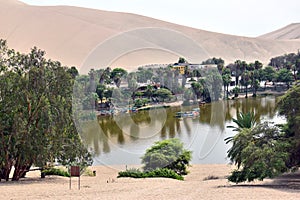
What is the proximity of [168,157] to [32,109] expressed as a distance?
5469mm

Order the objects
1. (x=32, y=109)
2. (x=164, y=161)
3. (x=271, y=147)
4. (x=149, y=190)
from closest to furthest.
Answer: (x=149, y=190) → (x=271, y=147) → (x=32, y=109) → (x=164, y=161)

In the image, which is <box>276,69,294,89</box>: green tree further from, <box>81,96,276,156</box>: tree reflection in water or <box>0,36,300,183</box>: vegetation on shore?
<box>0,36,300,183</box>: vegetation on shore

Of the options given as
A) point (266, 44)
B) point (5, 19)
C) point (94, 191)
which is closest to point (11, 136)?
point (94, 191)

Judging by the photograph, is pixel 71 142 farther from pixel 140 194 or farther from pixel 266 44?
pixel 266 44

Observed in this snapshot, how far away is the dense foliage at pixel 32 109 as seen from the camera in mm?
13852

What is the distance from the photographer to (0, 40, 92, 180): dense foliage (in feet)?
45.4

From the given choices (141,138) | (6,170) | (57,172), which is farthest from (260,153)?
(6,170)

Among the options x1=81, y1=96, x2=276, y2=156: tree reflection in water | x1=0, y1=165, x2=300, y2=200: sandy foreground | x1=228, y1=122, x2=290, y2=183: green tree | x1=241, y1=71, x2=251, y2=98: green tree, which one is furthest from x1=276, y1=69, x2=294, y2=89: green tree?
x1=228, y1=122, x2=290, y2=183: green tree

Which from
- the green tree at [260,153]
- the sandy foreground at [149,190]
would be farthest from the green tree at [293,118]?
the sandy foreground at [149,190]

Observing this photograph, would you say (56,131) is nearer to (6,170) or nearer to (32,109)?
(32,109)

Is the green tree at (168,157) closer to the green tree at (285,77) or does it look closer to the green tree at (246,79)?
the green tree at (246,79)

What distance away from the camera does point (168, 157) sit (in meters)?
17.2

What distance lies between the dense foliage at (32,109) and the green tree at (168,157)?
309 centimetres

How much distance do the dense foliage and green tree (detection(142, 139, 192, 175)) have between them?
10.1 ft
